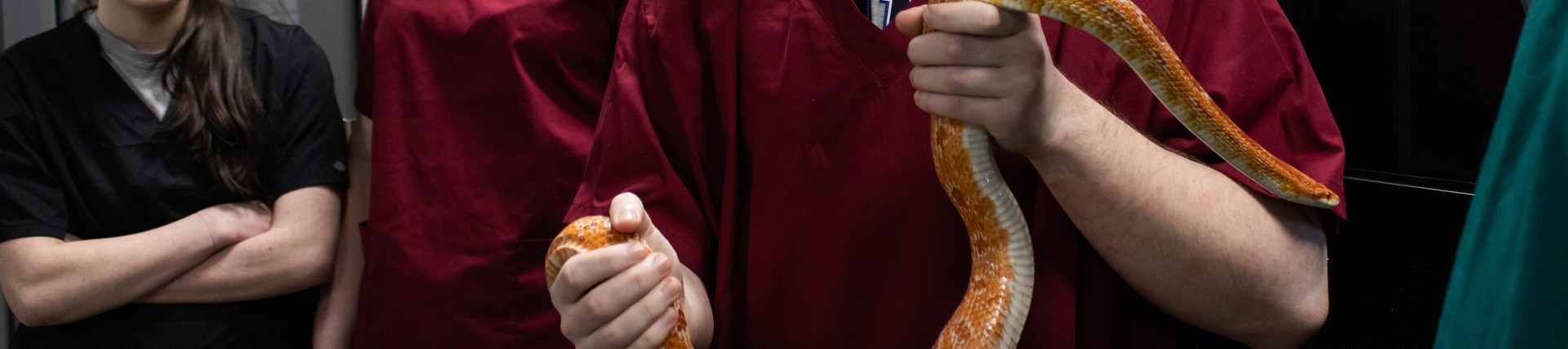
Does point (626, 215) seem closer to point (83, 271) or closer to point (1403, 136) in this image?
point (83, 271)

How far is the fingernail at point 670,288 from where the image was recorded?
96 cm

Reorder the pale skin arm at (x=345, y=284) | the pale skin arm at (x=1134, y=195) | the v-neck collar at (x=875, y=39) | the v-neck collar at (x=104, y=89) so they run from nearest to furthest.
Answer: the pale skin arm at (x=1134, y=195) → the v-neck collar at (x=875, y=39) → the v-neck collar at (x=104, y=89) → the pale skin arm at (x=345, y=284)

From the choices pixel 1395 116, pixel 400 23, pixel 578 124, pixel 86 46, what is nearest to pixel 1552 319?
pixel 1395 116

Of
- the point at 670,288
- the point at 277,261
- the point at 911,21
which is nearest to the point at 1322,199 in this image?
the point at 911,21

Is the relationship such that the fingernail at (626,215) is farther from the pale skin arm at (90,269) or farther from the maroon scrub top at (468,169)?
the pale skin arm at (90,269)

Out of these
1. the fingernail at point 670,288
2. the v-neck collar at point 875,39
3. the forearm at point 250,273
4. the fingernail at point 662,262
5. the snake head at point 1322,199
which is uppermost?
the v-neck collar at point 875,39

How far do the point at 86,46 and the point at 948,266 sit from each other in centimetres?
134

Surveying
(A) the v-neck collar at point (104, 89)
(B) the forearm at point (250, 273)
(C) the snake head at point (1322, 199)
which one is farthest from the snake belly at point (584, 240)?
(A) the v-neck collar at point (104, 89)

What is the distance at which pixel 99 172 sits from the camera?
5.21 ft

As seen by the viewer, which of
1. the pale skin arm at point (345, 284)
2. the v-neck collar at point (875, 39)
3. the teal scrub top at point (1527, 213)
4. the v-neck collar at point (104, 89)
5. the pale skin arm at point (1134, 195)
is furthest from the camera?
the pale skin arm at point (345, 284)

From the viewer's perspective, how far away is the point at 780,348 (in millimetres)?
1145

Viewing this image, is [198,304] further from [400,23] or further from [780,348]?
[780,348]

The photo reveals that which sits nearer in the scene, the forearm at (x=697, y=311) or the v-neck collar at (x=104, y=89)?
the forearm at (x=697, y=311)

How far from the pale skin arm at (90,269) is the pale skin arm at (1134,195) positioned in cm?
120
